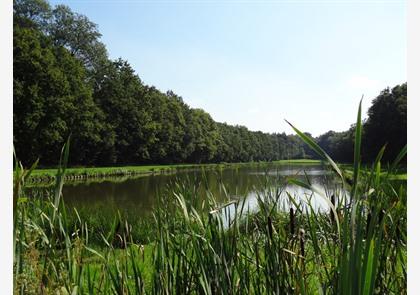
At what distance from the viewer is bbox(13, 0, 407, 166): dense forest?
27.1 m

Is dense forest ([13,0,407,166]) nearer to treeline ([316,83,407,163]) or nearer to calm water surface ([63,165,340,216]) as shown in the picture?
treeline ([316,83,407,163])

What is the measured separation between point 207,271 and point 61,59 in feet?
110

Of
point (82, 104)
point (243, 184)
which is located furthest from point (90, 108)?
point (243, 184)

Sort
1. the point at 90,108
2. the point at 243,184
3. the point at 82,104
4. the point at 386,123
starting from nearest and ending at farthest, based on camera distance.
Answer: the point at 243,184
the point at 82,104
the point at 90,108
the point at 386,123

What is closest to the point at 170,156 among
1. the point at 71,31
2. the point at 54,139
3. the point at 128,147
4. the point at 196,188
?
the point at 128,147

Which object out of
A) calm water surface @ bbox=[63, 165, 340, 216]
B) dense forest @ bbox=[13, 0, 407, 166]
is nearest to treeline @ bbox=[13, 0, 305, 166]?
dense forest @ bbox=[13, 0, 407, 166]

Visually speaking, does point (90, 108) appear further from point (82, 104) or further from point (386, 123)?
point (386, 123)

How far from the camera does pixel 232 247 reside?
5.79 feet

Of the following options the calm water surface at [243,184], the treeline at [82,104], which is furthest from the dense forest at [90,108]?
the calm water surface at [243,184]

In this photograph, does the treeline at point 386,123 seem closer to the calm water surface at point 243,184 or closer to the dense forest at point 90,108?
the dense forest at point 90,108

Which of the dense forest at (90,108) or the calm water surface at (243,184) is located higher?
the dense forest at (90,108)

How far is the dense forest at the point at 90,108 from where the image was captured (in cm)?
2709

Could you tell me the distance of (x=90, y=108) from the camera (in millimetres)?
34719
